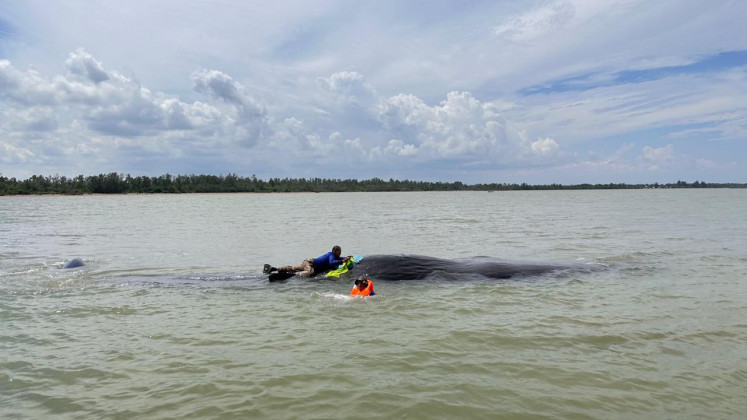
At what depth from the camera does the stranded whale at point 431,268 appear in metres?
15.9

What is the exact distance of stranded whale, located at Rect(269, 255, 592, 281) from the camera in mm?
15883

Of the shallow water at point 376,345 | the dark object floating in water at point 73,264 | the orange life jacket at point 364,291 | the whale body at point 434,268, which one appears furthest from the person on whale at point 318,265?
the dark object floating in water at point 73,264

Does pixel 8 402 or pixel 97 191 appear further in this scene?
pixel 97 191

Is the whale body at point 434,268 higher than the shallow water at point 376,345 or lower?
higher

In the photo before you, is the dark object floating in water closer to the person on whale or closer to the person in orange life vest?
the person on whale

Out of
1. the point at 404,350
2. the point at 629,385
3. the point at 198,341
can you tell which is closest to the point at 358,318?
the point at 404,350

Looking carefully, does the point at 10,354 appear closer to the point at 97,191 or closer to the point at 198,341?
the point at 198,341

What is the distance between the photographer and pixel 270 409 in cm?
646

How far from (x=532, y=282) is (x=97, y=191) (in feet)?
550

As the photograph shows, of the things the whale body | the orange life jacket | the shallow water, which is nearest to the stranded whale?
the whale body

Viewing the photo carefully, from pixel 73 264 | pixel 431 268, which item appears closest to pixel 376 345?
pixel 431 268

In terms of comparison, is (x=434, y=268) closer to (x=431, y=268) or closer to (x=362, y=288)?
(x=431, y=268)

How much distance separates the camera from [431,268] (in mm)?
16297

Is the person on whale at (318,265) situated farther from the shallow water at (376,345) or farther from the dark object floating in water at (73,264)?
the dark object floating in water at (73,264)
